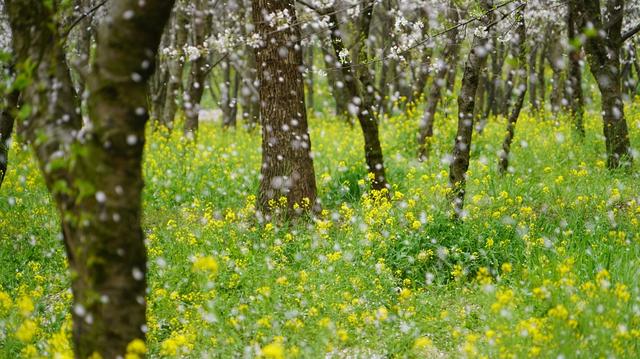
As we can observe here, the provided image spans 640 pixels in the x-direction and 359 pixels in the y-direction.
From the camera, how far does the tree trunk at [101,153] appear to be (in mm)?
3244

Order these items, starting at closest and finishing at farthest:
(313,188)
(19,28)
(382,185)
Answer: (19,28), (313,188), (382,185)

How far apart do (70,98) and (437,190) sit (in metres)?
5.77

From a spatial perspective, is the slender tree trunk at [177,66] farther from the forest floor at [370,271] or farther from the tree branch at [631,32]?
the tree branch at [631,32]

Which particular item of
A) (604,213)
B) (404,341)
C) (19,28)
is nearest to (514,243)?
(604,213)

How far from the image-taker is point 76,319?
3670mm

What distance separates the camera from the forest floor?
4523mm

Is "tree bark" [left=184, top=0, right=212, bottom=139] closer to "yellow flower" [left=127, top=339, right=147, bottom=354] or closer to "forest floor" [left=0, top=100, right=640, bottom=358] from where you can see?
"forest floor" [left=0, top=100, right=640, bottom=358]

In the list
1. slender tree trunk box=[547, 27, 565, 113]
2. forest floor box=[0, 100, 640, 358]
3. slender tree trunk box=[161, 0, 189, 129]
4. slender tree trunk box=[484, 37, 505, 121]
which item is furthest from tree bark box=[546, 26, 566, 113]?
slender tree trunk box=[161, 0, 189, 129]

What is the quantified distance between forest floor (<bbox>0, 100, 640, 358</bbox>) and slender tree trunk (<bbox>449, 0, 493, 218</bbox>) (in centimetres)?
23

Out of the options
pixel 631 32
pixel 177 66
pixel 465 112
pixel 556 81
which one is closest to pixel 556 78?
pixel 556 81

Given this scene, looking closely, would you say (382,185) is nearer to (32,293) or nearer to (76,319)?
(32,293)

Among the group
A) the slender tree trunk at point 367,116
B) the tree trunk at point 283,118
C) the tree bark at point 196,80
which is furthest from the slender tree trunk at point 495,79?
the tree trunk at point 283,118

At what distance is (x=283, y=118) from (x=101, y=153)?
15.6 feet

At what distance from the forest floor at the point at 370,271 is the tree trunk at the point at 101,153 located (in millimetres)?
332
